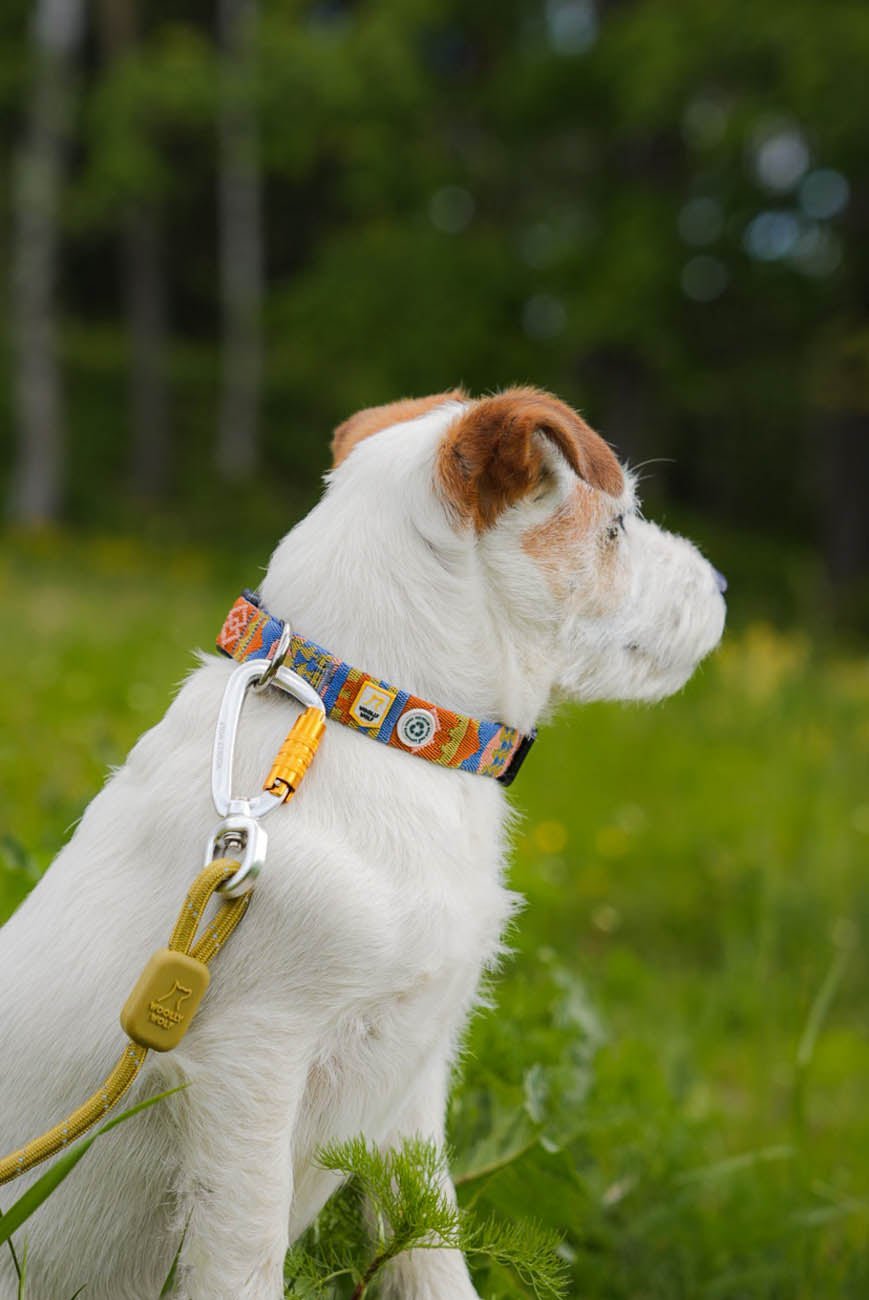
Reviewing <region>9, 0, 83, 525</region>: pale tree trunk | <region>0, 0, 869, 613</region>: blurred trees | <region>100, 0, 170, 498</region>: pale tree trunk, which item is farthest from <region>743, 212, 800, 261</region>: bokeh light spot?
<region>100, 0, 170, 498</region>: pale tree trunk

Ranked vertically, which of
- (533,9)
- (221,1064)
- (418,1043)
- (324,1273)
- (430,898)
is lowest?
(324,1273)

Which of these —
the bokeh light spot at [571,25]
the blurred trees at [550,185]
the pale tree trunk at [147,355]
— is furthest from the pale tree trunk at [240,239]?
the bokeh light spot at [571,25]

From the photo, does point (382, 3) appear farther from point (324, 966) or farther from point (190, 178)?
point (324, 966)

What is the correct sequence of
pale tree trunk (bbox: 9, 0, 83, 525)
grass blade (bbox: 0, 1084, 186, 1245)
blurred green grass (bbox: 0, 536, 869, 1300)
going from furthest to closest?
1. pale tree trunk (bbox: 9, 0, 83, 525)
2. blurred green grass (bbox: 0, 536, 869, 1300)
3. grass blade (bbox: 0, 1084, 186, 1245)

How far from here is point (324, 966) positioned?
5.41 feet

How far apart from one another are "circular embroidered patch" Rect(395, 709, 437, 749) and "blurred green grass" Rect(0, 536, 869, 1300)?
0.53 meters

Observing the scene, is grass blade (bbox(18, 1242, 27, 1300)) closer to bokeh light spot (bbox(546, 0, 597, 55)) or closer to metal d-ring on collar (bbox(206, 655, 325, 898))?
metal d-ring on collar (bbox(206, 655, 325, 898))

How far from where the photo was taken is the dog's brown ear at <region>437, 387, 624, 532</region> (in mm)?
1800

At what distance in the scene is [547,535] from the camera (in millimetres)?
1944

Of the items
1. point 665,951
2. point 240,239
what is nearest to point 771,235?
point 240,239

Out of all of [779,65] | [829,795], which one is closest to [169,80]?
[779,65]

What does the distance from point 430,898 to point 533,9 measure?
1655 cm

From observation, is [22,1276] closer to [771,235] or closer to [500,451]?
[500,451]

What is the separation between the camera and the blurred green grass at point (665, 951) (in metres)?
2.57
